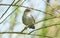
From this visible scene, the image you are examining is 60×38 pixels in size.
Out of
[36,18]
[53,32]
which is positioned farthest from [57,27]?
[36,18]

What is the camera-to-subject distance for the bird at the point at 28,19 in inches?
75.3

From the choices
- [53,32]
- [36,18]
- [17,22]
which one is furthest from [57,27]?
[17,22]

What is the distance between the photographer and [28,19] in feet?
6.63

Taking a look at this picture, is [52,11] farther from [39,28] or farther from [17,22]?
[17,22]

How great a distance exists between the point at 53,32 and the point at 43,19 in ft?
0.44

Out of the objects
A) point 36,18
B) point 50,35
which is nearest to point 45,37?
point 50,35

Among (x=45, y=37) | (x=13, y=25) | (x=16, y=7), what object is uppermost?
(x=16, y=7)

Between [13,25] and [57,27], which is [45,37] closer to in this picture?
[57,27]

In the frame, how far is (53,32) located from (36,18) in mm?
180

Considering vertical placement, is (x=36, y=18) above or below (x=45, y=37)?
above

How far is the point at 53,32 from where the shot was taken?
1918 millimetres

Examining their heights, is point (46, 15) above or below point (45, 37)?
above

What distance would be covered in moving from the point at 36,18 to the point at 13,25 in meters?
0.20

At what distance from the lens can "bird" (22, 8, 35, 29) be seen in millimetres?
1914
